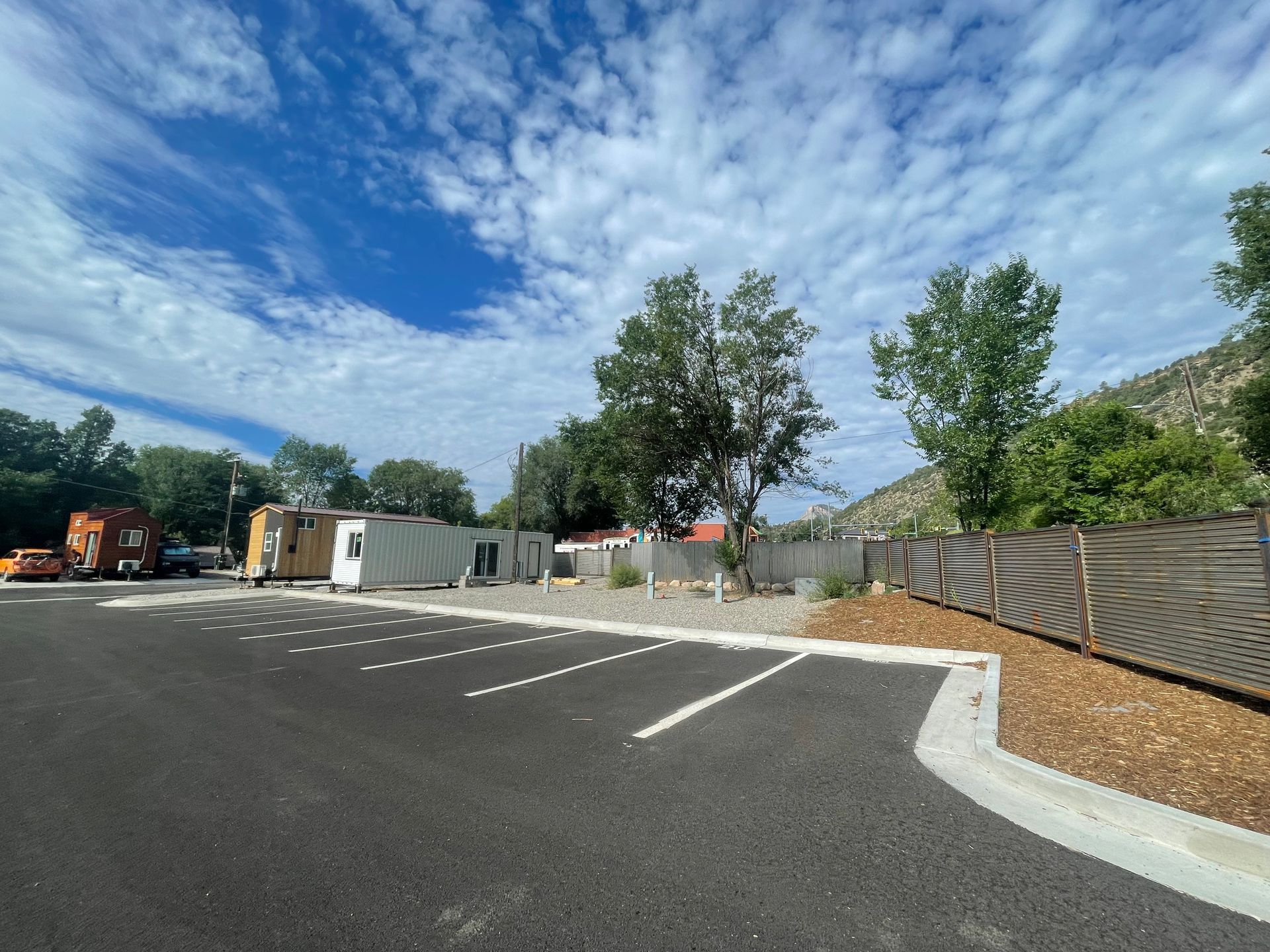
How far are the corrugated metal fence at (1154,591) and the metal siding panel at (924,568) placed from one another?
2.76 metres

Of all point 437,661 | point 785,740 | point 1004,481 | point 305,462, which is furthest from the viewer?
point 305,462

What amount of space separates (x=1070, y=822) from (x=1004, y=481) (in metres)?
17.9

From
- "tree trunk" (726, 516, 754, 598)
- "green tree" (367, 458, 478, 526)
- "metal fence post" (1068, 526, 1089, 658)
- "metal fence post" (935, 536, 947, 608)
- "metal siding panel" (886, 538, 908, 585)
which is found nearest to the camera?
"metal fence post" (1068, 526, 1089, 658)

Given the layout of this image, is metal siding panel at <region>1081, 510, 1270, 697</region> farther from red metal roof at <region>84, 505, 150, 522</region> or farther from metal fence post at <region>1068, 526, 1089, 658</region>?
red metal roof at <region>84, 505, 150, 522</region>

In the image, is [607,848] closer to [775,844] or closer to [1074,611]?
[775,844]

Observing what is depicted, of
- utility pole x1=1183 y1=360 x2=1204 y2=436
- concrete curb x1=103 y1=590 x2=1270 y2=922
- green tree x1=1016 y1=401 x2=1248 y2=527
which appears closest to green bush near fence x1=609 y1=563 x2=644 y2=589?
green tree x1=1016 y1=401 x2=1248 y2=527

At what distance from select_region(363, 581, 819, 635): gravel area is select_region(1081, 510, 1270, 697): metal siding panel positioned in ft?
18.6

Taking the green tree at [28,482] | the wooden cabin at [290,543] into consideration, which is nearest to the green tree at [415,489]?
the green tree at [28,482]

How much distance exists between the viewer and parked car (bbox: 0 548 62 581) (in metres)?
28.5

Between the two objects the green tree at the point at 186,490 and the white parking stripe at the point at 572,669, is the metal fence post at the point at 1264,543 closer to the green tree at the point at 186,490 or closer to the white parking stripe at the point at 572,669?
the white parking stripe at the point at 572,669

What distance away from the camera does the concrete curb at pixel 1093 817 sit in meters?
2.88

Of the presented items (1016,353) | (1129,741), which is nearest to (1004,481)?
(1016,353)

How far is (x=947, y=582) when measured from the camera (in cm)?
1236

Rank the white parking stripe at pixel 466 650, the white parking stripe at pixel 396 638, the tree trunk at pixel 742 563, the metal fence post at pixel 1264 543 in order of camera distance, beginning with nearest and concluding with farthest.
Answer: the metal fence post at pixel 1264 543, the white parking stripe at pixel 466 650, the white parking stripe at pixel 396 638, the tree trunk at pixel 742 563
